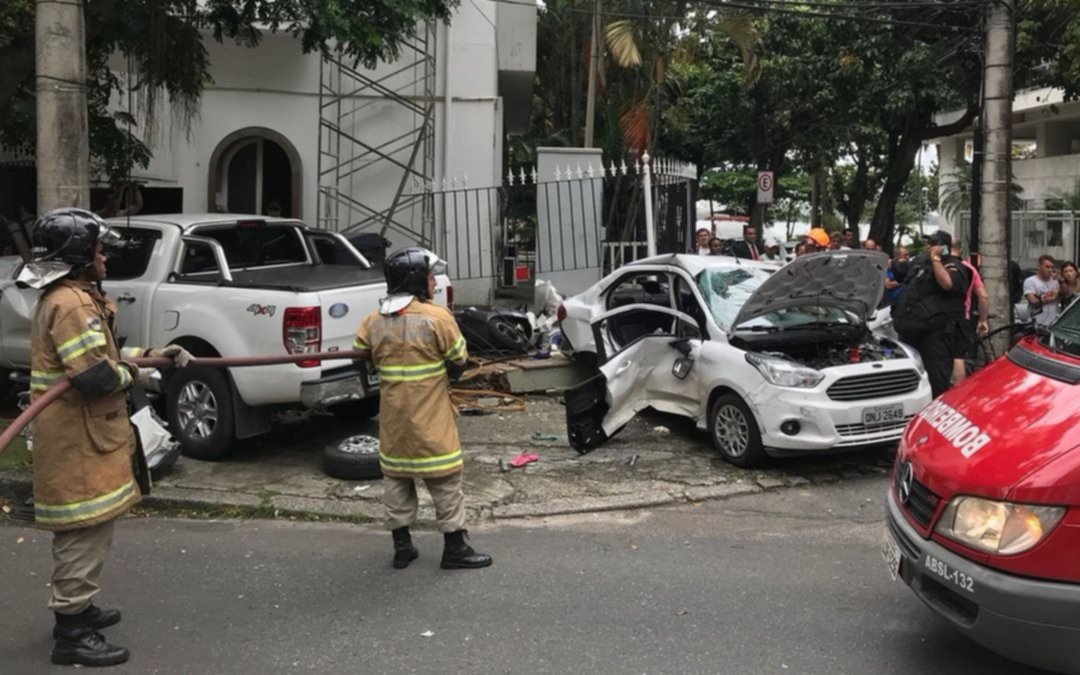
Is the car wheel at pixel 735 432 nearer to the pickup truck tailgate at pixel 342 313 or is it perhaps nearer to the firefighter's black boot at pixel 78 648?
the pickup truck tailgate at pixel 342 313

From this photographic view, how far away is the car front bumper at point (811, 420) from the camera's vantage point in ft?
22.6

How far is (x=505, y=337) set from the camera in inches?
420

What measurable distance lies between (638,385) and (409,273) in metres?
3.22

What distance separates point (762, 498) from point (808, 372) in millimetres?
937

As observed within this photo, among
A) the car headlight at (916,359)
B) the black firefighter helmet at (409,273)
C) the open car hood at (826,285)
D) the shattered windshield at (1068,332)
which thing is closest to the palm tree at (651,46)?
the open car hood at (826,285)

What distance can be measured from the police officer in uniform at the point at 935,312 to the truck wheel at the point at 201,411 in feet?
18.3

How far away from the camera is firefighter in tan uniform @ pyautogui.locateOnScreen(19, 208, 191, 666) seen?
3980 millimetres

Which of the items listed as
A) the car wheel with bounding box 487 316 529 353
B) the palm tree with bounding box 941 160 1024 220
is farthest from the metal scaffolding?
the palm tree with bounding box 941 160 1024 220

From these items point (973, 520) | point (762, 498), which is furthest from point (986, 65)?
point (973, 520)

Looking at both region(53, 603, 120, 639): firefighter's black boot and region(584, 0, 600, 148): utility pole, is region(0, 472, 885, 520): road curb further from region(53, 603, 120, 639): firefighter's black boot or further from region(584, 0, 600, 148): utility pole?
region(584, 0, 600, 148): utility pole

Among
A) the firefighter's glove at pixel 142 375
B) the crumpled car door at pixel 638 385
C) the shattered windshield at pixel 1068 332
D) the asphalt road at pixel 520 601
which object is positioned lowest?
the asphalt road at pixel 520 601

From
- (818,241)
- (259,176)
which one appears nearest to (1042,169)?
(818,241)

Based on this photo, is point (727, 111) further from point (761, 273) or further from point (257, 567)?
point (257, 567)

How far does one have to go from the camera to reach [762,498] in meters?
6.82
